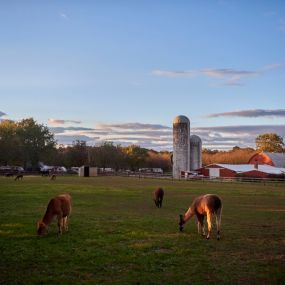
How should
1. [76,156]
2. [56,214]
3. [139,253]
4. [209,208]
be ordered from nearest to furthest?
[139,253]
[209,208]
[56,214]
[76,156]

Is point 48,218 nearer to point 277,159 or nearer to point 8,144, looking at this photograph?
point 8,144

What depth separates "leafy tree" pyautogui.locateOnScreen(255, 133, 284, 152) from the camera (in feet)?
449

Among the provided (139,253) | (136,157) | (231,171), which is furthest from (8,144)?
(139,253)

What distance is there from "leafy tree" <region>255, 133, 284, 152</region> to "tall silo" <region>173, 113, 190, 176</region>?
51.3 m

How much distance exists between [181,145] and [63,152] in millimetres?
59888

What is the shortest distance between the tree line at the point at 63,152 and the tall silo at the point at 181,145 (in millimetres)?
43301

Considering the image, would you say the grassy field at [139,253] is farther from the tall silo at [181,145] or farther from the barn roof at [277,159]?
the barn roof at [277,159]

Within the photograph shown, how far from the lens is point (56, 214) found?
16516 millimetres

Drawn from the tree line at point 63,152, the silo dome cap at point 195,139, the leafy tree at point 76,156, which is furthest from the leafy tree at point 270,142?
the leafy tree at point 76,156

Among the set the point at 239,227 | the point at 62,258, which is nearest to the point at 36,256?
the point at 62,258

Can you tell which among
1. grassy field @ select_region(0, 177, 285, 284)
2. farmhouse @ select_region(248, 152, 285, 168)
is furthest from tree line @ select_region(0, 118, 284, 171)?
grassy field @ select_region(0, 177, 285, 284)

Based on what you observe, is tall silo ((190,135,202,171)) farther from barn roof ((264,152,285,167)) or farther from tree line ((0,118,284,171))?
tree line ((0,118,284,171))

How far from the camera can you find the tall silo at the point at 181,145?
94.8 meters

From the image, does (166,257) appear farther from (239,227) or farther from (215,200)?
(239,227)
